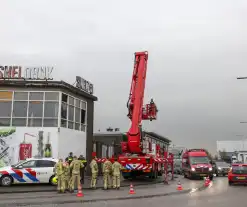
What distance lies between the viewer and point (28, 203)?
468 inches

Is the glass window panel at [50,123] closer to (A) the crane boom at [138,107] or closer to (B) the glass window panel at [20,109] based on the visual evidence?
(B) the glass window panel at [20,109]

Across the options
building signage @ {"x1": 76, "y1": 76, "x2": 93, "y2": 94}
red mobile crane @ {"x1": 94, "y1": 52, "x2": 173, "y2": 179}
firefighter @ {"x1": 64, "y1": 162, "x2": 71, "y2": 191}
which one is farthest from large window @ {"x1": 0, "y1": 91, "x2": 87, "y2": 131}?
firefighter @ {"x1": 64, "y1": 162, "x2": 71, "y2": 191}

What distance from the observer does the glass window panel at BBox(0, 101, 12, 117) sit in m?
23.6

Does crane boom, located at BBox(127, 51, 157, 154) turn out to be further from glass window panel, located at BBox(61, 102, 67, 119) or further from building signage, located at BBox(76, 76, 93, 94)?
building signage, located at BBox(76, 76, 93, 94)

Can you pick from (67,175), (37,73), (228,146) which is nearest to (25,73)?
(37,73)

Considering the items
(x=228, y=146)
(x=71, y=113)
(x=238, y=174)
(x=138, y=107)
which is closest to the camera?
(x=238, y=174)

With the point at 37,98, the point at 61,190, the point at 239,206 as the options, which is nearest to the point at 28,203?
the point at 61,190

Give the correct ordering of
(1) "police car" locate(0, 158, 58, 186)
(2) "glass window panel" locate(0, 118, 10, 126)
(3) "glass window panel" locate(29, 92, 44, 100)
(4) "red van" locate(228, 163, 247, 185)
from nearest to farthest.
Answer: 1. (1) "police car" locate(0, 158, 58, 186)
2. (4) "red van" locate(228, 163, 247, 185)
3. (2) "glass window panel" locate(0, 118, 10, 126)
4. (3) "glass window panel" locate(29, 92, 44, 100)

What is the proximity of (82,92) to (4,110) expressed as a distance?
250 inches

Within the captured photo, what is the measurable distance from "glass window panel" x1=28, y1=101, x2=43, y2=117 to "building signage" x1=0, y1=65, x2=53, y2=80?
1.86 metres

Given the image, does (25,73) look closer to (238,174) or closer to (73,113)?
(73,113)

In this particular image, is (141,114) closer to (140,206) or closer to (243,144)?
(140,206)

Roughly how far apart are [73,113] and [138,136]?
7369 mm

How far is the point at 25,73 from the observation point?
2419 cm
